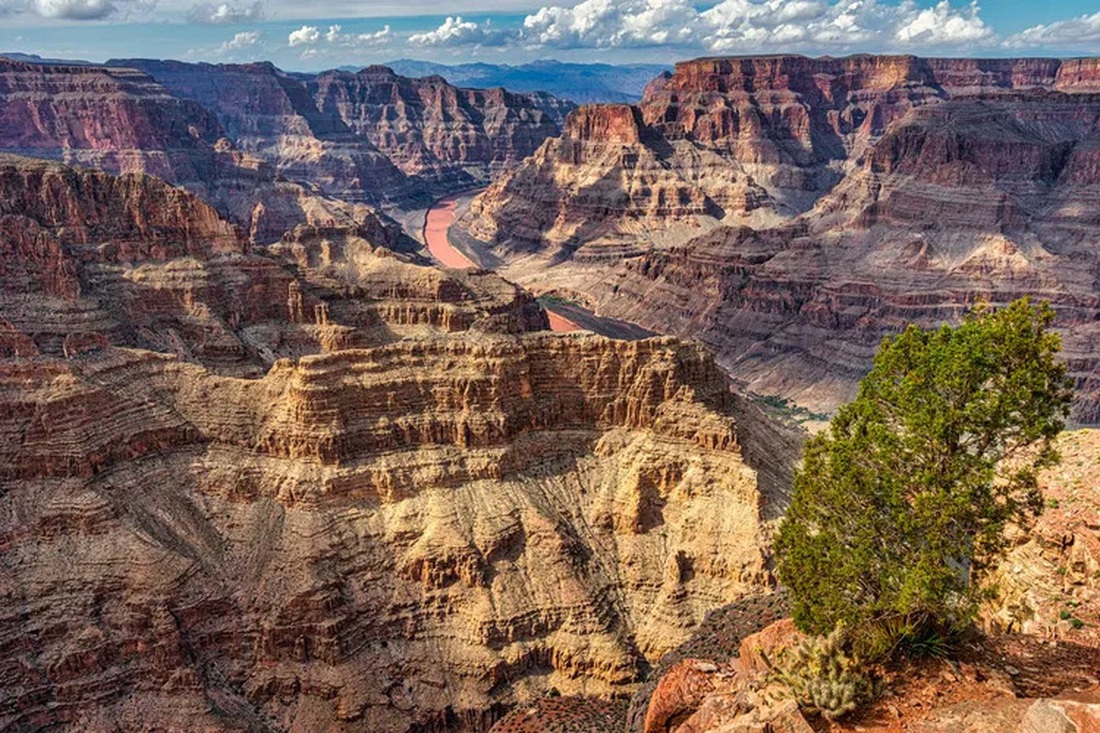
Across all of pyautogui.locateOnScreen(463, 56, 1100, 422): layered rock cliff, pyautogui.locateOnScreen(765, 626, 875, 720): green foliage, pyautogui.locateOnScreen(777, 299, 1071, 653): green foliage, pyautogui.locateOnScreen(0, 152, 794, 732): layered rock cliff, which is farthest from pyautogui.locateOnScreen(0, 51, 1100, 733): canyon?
pyautogui.locateOnScreen(463, 56, 1100, 422): layered rock cliff

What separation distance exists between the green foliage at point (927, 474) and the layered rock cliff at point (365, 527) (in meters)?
22.9

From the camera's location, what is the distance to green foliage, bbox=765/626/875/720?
77.7ft

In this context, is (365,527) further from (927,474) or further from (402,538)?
(927,474)

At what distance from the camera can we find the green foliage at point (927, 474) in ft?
79.8

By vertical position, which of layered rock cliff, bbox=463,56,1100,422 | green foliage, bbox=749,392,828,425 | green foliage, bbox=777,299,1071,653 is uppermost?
green foliage, bbox=777,299,1071,653

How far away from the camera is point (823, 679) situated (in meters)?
24.2

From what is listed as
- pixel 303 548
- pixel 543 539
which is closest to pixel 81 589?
pixel 303 548

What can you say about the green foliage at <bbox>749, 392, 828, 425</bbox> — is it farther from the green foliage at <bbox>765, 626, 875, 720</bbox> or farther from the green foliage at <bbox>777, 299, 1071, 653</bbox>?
the green foliage at <bbox>765, 626, 875, 720</bbox>

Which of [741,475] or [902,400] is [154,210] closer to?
[741,475]

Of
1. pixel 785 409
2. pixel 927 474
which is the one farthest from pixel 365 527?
pixel 785 409

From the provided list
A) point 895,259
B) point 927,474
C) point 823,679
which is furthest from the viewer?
point 895,259

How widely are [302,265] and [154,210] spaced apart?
21.2 metres

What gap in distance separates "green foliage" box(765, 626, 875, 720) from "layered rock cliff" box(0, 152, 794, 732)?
2301cm

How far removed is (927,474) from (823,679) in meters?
6.55
